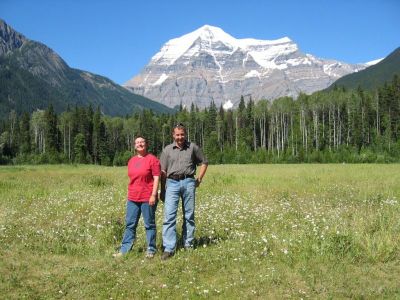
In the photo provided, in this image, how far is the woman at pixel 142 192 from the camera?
33.3 ft

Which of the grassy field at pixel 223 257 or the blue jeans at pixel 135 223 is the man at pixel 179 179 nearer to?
the blue jeans at pixel 135 223

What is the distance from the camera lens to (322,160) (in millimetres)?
74688

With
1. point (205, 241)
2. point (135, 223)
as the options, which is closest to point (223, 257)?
point (205, 241)

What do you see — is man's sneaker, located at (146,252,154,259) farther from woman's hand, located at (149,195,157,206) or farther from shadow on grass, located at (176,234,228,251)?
woman's hand, located at (149,195,157,206)

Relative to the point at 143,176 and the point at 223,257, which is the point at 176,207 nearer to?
the point at 143,176

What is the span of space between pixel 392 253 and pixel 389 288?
1.95 meters

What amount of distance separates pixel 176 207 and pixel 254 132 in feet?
344

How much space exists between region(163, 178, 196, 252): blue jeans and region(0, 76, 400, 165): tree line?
2535 inches

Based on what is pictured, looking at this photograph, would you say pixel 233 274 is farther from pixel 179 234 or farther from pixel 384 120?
pixel 384 120

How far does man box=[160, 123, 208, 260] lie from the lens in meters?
10.2

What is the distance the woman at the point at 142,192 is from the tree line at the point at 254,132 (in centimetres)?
6489

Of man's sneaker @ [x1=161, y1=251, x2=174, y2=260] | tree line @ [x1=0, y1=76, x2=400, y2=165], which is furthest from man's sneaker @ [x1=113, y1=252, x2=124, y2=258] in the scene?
tree line @ [x1=0, y1=76, x2=400, y2=165]

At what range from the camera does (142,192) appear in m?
10.3

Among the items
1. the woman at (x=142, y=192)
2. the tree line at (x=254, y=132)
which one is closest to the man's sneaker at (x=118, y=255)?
the woman at (x=142, y=192)
